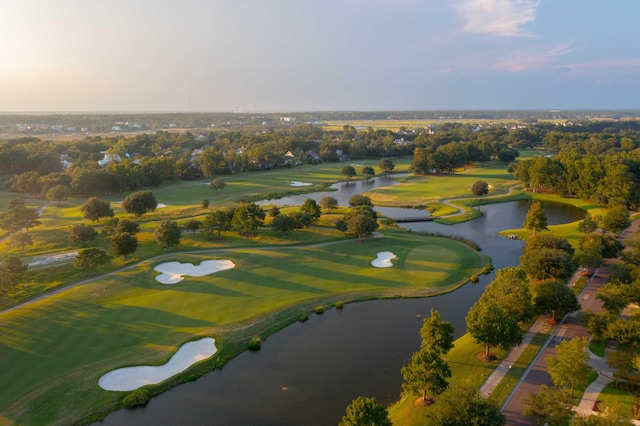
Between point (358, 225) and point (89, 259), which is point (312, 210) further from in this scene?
point (89, 259)

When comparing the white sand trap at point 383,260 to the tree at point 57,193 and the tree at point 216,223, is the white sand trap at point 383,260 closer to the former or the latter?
the tree at point 216,223

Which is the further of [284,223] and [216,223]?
[284,223]

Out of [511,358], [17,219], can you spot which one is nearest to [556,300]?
[511,358]

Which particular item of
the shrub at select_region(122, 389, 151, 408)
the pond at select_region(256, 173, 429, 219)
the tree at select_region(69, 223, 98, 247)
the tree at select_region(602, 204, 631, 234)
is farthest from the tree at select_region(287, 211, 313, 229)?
the tree at select_region(602, 204, 631, 234)

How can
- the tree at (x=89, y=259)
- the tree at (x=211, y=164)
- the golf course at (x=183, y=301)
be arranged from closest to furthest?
the golf course at (x=183, y=301) < the tree at (x=89, y=259) < the tree at (x=211, y=164)

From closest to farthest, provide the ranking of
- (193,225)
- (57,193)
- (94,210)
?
1. (193,225)
2. (94,210)
3. (57,193)

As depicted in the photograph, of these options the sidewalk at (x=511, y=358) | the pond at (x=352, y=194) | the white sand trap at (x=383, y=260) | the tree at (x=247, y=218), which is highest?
the tree at (x=247, y=218)

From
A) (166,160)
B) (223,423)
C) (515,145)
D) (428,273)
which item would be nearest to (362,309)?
(428,273)

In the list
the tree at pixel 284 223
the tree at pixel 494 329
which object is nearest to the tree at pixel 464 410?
the tree at pixel 494 329
